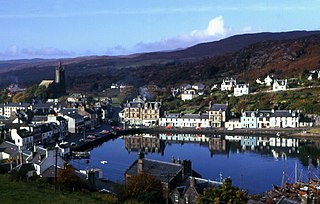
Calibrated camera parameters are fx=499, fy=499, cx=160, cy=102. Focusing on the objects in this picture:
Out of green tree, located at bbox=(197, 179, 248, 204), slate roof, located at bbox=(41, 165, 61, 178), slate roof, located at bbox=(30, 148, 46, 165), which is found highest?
green tree, located at bbox=(197, 179, 248, 204)

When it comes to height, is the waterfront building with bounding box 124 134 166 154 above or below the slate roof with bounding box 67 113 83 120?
below

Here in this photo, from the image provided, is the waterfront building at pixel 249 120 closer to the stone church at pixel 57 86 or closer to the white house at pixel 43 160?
the white house at pixel 43 160

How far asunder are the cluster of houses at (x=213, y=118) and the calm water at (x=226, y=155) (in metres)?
3.40

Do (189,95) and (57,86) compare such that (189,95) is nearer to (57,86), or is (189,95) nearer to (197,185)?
(57,86)

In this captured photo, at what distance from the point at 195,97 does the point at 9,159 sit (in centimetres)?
3103

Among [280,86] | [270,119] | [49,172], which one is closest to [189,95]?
[280,86]

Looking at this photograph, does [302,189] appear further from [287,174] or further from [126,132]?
[126,132]

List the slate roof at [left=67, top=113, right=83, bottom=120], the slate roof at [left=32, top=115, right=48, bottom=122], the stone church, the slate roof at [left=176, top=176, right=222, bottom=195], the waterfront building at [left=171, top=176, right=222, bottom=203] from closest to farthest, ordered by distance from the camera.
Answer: the waterfront building at [left=171, top=176, right=222, bottom=203] → the slate roof at [left=176, top=176, right=222, bottom=195] → the slate roof at [left=32, top=115, right=48, bottom=122] → the slate roof at [left=67, top=113, right=83, bottom=120] → the stone church

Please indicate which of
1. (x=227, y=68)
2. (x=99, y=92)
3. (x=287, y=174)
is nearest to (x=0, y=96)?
(x=99, y=92)

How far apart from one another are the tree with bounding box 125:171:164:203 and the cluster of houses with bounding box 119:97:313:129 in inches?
983

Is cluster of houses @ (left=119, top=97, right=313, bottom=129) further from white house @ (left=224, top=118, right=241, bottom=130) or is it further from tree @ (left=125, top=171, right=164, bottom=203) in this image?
tree @ (left=125, top=171, right=164, bottom=203)

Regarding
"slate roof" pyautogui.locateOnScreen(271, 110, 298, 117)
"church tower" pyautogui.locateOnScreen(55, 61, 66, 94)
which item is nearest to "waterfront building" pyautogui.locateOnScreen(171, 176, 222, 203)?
"slate roof" pyautogui.locateOnScreen(271, 110, 298, 117)

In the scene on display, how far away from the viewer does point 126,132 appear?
1515 inches

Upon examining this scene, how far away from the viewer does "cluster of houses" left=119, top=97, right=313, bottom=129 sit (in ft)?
124
